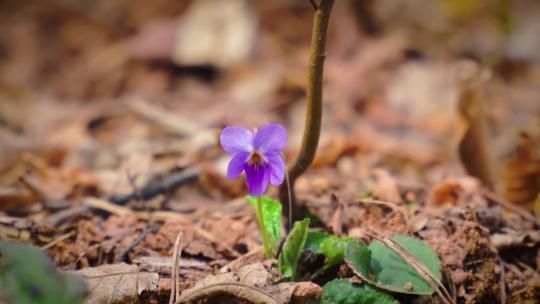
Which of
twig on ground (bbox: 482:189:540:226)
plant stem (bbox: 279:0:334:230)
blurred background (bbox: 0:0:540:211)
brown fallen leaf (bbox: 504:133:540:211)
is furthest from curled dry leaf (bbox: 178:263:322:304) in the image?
blurred background (bbox: 0:0:540:211)

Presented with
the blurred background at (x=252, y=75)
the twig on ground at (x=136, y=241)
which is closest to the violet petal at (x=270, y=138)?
the twig on ground at (x=136, y=241)

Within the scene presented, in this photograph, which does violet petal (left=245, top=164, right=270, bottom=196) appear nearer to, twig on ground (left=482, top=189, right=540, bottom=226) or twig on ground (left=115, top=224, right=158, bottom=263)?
twig on ground (left=115, top=224, right=158, bottom=263)

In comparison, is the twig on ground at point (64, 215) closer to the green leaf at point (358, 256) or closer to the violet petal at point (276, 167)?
the violet petal at point (276, 167)

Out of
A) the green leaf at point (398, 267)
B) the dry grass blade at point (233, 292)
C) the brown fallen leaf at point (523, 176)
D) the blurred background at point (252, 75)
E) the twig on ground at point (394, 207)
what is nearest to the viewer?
the dry grass blade at point (233, 292)

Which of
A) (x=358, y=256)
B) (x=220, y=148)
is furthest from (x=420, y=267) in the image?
(x=220, y=148)

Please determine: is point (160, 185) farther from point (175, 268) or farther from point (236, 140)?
point (236, 140)

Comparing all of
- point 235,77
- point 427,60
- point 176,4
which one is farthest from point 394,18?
point 176,4

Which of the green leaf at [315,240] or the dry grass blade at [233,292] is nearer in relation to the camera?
the dry grass blade at [233,292]

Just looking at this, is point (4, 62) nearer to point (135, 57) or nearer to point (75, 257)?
point (135, 57)
